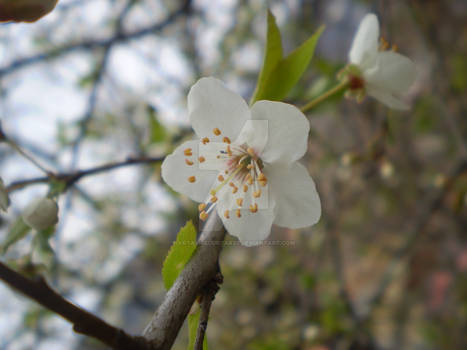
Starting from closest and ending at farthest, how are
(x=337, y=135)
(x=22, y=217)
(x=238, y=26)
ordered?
(x=22, y=217) → (x=238, y=26) → (x=337, y=135)

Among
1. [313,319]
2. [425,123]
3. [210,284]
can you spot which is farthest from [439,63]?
[210,284]

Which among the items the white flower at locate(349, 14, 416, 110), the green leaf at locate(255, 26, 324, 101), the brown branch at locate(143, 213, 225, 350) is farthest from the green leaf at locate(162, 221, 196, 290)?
the white flower at locate(349, 14, 416, 110)

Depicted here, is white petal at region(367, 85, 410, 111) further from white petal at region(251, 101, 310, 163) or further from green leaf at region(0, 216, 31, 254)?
green leaf at region(0, 216, 31, 254)

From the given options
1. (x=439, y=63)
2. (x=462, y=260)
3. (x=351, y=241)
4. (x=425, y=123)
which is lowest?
(x=351, y=241)

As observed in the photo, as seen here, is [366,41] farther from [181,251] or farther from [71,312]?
[71,312]

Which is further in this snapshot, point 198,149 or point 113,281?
point 113,281

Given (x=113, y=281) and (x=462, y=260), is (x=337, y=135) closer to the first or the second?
(x=462, y=260)
